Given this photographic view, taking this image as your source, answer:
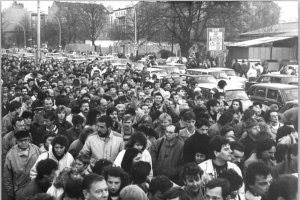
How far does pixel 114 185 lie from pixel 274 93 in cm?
693

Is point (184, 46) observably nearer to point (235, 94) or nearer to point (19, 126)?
point (235, 94)

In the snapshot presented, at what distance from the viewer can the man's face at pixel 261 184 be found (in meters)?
3.83

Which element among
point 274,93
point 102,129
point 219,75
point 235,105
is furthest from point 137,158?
point 219,75

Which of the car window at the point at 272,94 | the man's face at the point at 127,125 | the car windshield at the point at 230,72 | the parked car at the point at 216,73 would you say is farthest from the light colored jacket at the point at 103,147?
the car windshield at the point at 230,72

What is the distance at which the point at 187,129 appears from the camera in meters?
5.62

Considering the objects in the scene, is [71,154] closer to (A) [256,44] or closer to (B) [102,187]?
(B) [102,187]

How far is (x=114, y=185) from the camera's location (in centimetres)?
376

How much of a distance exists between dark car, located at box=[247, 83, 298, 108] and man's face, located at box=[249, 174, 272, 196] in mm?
5224

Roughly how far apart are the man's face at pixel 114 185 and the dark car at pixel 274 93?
585 cm

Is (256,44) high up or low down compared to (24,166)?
up

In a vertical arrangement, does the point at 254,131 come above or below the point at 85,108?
below

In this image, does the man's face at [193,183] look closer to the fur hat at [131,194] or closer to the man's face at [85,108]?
the fur hat at [131,194]

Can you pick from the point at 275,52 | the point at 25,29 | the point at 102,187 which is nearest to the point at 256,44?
the point at 275,52

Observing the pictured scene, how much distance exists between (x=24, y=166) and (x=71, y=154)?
0.48 meters
